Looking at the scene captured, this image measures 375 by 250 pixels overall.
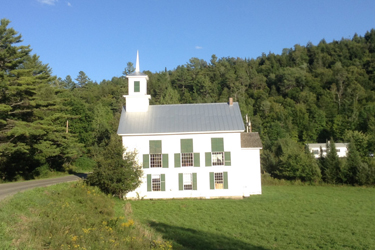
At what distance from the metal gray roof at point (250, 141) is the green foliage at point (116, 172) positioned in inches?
354

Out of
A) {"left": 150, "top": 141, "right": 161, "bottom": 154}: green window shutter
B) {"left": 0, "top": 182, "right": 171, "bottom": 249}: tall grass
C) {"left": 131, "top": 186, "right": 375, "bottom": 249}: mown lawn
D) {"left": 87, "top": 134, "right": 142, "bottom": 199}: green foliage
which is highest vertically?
{"left": 150, "top": 141, "right": 161, "bottom": 154}: green window shutter

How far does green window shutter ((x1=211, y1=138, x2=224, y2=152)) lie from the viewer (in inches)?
999

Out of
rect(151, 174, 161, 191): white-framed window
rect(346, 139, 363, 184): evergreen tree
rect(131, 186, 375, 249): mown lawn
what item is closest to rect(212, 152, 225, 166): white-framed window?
rect(131, 186, 375, 249): mown lawn

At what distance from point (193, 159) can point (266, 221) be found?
9.93 meters

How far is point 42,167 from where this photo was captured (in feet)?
114

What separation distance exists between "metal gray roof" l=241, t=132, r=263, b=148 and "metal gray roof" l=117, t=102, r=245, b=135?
1.74 metres

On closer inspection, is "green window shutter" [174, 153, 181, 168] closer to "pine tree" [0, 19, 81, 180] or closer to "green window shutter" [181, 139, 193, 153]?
"green window shutter" [181, 139, 193, 153]

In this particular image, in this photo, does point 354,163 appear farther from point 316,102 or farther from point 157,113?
point 316,102

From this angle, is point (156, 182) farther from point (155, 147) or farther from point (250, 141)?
point (250, 141)

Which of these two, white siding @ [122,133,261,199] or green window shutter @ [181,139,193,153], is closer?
white siding @ [122,133,261,199]

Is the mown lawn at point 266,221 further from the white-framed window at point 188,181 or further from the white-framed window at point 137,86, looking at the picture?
the white-framed window at point 137,86

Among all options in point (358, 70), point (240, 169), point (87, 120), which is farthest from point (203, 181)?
point (358, 70)

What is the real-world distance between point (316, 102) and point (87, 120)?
63.4 metres

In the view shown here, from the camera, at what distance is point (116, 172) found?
22812mm
